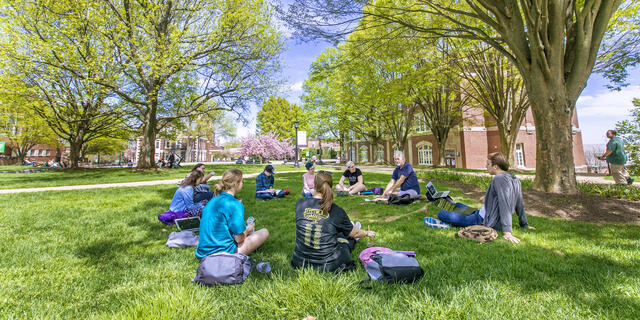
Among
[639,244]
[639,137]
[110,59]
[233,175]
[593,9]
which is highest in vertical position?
[110,59]

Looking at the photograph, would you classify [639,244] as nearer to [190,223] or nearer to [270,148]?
[190,223]

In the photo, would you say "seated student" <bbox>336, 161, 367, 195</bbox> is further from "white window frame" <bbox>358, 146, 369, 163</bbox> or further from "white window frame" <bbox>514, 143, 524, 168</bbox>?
"white window frame" <bbox>358, 146, 369, 163</bbox>

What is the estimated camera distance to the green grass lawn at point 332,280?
2.08 m

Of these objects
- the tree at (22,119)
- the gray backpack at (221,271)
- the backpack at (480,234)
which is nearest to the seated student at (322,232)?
the gray backpack at (221,271)

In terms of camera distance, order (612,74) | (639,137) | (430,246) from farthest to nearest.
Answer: (612,74) → (639,137) → (430,246)

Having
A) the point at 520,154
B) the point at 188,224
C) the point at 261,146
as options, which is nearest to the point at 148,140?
the point at 188,224

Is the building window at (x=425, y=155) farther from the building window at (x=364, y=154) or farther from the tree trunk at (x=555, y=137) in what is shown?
the tree trunk at (x=555, y=137)

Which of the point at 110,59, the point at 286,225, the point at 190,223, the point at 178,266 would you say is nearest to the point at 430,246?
the point at 286,225

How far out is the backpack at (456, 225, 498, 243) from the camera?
374 cm

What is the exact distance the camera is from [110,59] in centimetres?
1411

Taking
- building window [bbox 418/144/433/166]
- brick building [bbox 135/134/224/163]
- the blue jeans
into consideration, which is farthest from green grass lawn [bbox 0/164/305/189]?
brick building [bbox 135/134/224/163]

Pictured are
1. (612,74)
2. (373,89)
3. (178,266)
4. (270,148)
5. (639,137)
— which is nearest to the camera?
(178,266)

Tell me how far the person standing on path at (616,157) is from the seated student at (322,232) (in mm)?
10507

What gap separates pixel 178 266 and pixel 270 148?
4952cm
